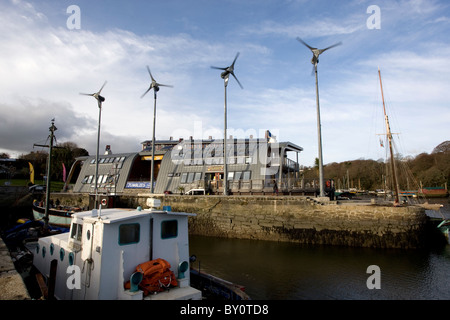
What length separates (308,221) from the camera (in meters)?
25.3

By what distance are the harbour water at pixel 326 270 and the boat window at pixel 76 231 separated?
471cm

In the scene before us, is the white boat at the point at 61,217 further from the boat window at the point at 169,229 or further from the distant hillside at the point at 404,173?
the distant hillside at the point at 404,173

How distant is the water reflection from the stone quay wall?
1.21 metres

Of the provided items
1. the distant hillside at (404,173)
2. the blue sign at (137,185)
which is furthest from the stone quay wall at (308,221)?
the distant hillside at (404,173)

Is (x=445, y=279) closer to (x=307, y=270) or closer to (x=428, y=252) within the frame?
(x=428, y=252)

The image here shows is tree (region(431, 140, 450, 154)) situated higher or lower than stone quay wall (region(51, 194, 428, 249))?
higher

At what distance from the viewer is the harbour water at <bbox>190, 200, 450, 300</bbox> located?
13.9m

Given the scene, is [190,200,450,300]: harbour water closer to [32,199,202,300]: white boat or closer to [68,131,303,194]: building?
[32,199,202,300]: white boat

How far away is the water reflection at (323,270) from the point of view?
551 inches

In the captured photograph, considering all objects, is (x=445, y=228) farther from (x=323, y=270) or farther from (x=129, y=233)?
(x=129, y=233)

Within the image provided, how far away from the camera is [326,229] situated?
24391mm

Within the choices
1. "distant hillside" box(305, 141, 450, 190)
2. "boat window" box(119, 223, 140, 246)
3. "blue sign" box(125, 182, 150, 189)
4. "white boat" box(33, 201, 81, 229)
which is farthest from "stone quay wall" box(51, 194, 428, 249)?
"distant hillside" box(305, 141, 450, 190)
